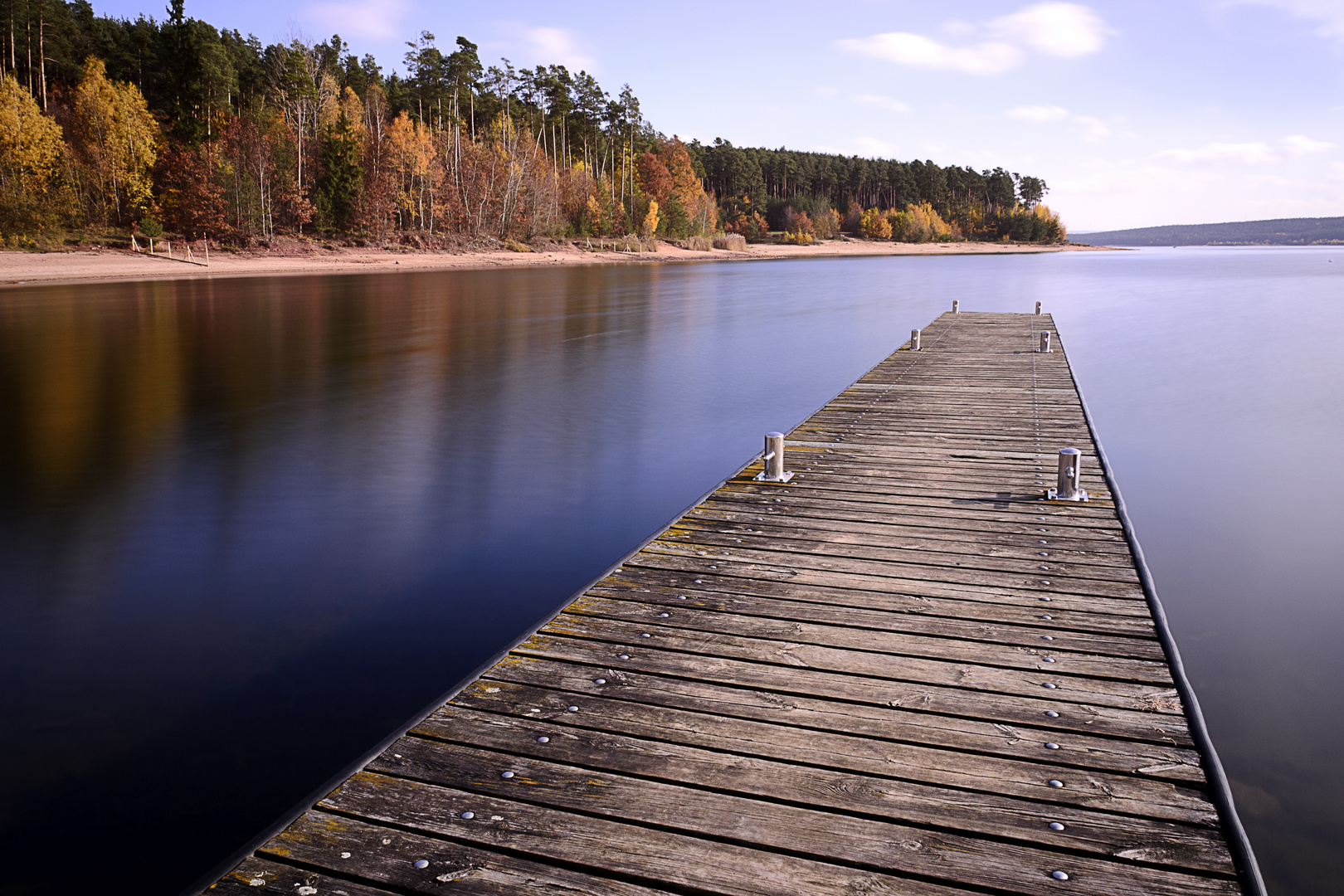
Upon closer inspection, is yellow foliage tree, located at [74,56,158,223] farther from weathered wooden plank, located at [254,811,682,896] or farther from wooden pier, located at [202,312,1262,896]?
weathered wooden plank, located at [254,811,682,896]

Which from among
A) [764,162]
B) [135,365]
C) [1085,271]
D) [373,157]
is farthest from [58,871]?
[764,162]

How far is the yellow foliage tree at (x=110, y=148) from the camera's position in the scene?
47.5 metres

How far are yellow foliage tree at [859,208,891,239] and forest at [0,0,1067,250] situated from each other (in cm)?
3887

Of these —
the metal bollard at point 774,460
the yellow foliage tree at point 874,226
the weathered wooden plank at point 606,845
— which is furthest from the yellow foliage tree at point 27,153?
the yellow foliage tree at point 874,226

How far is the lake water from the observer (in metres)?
4.13

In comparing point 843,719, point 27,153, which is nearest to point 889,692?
point 843,719

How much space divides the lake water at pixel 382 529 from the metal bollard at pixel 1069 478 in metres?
1.05

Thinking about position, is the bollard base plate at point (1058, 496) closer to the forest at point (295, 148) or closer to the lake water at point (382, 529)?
the lake water at point (382, 529)

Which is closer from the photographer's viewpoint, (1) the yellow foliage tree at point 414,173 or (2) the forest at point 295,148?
(2) the forest at point 295,148

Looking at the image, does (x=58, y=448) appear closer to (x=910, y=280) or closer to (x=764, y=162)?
(x=910, y=280)

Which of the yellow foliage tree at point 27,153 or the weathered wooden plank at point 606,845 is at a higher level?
the yellow foliage tree at point 27,153

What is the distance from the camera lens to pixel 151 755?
4.22 meters

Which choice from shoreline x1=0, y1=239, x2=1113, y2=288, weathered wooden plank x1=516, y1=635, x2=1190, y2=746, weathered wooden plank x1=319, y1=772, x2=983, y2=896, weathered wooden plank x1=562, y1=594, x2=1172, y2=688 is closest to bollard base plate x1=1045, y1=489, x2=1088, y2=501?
weathered wooden plank x1=562, y1=594, x2=1172, y2=688

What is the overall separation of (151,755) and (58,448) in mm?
7870
